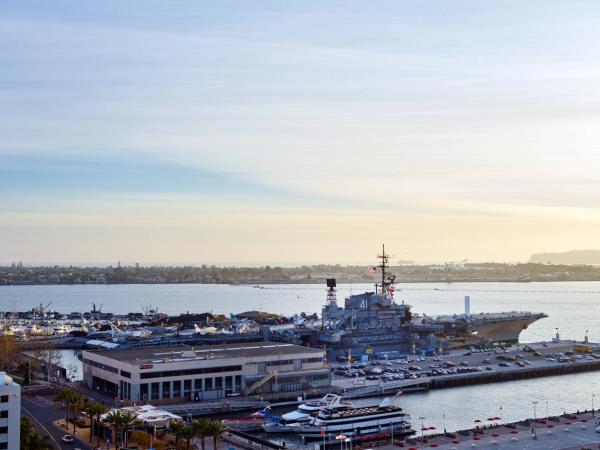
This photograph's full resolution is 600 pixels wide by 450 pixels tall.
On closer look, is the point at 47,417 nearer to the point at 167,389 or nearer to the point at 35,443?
the point at 167,389

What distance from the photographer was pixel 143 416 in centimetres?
3369

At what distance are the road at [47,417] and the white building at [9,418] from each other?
4.71 m

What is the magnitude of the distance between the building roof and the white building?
15.3 m

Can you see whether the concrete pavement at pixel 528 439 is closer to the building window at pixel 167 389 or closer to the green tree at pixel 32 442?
the green tree at pixel 32 442

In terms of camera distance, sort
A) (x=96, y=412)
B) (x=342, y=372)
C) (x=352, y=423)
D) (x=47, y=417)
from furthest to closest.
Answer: (x=342, y=372)
(x=47, y=417)
(x=352, y=423)
(x=96, y=412)

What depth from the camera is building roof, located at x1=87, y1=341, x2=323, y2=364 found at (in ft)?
141

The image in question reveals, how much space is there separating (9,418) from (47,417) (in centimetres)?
1080

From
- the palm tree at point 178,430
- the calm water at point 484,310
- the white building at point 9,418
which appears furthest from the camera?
the calm water at point 484,310

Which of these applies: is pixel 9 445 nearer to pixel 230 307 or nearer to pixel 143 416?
pixel 143 416

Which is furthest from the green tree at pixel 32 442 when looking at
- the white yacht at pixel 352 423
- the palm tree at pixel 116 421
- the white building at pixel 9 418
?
the white yacht at pixel 352 423

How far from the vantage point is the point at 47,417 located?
117ft

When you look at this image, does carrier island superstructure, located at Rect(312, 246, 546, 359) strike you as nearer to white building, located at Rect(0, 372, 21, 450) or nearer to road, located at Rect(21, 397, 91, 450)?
road, located at Rect(21, 397, 91, 450)

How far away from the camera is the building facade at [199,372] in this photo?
40.8 meters

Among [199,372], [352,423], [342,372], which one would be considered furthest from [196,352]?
[352,423]
